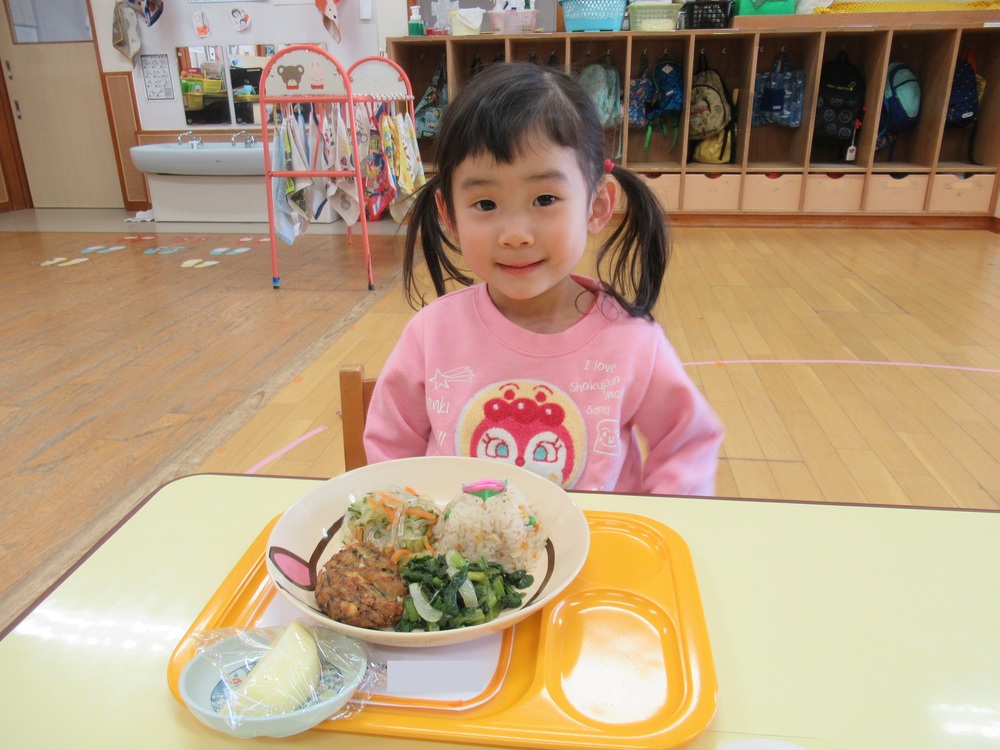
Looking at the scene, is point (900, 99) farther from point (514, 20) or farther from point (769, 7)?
point (514, 20)

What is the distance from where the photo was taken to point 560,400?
953 mm

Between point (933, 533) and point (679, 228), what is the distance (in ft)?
15.0

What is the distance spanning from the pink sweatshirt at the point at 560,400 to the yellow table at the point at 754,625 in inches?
9.6

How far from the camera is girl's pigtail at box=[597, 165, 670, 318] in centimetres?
99

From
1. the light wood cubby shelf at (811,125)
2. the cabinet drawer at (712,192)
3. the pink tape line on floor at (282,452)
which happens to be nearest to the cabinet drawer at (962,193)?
the light wood cubby shelf at (811,125)

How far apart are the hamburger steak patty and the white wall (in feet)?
17.1

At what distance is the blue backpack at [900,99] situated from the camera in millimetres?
4641

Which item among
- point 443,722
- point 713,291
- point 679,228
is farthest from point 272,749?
point 679,228

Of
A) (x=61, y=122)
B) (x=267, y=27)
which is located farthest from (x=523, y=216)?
(x=61, y=122)

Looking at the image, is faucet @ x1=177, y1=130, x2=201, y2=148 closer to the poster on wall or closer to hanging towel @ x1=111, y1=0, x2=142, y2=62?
the poster on wall

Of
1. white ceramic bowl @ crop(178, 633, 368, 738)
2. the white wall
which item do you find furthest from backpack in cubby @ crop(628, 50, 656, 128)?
white ceramic bowl @ crop(178, 633, 368, 738)

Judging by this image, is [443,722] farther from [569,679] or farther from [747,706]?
[747,706]

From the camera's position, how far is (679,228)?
497cm

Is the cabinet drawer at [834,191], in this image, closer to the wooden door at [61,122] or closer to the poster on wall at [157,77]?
the poster on wall at [157,77]
